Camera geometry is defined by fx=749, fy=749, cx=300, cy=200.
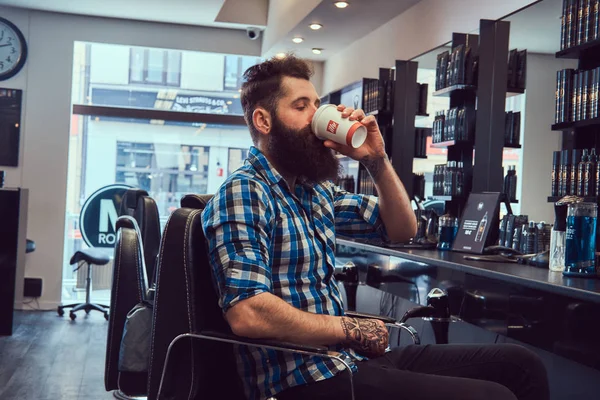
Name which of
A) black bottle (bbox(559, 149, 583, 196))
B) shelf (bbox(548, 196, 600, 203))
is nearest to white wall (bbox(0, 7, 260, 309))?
shelf (bbox(548, 196, 600, 203))

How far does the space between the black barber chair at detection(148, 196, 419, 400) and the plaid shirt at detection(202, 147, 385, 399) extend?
76mm

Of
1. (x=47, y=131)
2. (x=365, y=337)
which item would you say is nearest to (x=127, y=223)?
(x=365, y=337)

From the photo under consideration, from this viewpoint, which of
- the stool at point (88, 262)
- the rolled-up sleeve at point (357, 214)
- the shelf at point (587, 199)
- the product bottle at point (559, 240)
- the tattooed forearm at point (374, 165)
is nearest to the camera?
the tattooed forearm at point (374, 165)

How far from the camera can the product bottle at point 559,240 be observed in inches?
96.3

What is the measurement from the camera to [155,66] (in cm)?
798

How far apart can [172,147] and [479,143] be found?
15.7 ft

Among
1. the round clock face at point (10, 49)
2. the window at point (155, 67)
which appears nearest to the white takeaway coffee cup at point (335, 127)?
the round clock face at point (10, 49)

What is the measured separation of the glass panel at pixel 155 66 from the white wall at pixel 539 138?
203 inches

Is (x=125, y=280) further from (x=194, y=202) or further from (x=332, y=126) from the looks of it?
(x=332, y=126)

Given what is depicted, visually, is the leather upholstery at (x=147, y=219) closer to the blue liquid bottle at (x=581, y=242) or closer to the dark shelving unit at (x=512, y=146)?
the dark shelving unit at (x=512, y=146)

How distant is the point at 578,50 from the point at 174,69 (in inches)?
222

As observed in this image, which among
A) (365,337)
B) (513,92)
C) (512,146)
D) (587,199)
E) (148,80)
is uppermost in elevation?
(148,80)

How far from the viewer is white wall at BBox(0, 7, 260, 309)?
740cm

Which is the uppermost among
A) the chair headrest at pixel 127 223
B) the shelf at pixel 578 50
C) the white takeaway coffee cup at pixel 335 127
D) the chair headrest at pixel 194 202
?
the shelf at pixel 578 50
